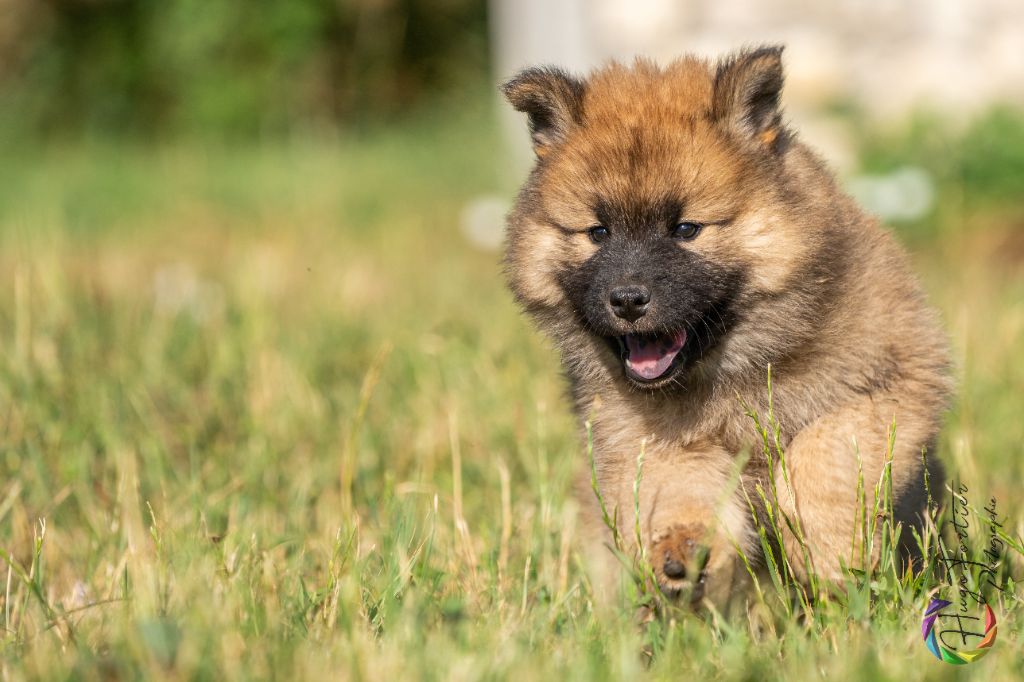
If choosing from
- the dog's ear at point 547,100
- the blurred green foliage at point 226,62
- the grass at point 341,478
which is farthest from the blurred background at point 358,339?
the blurred green foliage at point 226,62

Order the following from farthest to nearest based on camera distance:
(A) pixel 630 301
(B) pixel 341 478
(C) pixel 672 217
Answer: (B) pixel 341 478 < (C) pixel 672 217 < (A) pixel 630 301

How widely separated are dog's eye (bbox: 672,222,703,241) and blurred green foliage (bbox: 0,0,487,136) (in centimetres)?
1305

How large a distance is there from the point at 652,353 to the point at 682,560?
55 cm

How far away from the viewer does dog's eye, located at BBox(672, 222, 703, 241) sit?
3117 mm

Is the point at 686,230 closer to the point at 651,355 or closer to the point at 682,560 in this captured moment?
the point at 651,355

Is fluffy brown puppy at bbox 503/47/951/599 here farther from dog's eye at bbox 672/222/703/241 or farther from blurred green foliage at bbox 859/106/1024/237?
blurred green foliage at bbox 859/106/1024/237

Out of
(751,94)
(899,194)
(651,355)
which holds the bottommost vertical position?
(899,194)

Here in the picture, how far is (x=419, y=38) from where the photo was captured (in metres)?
17.2

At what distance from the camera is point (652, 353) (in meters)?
3.16

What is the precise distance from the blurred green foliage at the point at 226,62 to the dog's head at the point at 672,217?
42.1ft

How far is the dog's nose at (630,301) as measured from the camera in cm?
300

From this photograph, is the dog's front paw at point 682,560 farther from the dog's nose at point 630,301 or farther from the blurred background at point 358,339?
the dog's nose at point 630,301

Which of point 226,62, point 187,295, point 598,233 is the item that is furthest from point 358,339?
point 226,62

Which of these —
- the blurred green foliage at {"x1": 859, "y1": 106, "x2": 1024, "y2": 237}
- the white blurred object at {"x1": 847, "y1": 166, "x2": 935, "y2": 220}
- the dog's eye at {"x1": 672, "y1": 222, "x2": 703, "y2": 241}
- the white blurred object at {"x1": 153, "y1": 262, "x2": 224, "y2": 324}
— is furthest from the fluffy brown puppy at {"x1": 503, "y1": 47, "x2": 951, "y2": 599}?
the blurred green foliage at {"x1": 859, "y1": 106, "x2": 1024, "y2": 237}
